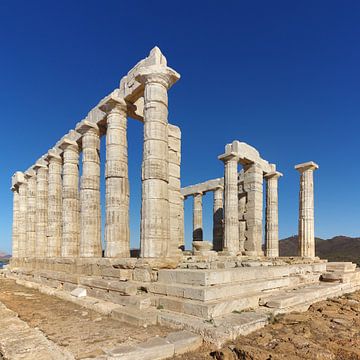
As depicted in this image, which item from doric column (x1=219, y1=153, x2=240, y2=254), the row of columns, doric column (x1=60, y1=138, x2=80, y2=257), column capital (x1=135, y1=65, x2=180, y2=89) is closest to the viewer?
the row of columns

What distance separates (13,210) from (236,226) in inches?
937

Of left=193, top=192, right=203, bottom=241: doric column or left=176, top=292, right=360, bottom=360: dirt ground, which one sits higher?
left=193, top=192, right=203, bottom=241: doric column

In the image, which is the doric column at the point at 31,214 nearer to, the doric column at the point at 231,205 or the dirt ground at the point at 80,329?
the dirt ground at the point at 80,329

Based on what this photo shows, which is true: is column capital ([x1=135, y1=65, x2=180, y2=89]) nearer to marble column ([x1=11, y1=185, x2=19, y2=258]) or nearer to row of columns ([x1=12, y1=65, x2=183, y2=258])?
row of columns ([x1=12, y1=65, x2=183, y2=258])

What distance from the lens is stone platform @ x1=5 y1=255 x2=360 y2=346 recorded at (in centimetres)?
705

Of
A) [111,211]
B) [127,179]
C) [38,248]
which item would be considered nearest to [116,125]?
[127,179]

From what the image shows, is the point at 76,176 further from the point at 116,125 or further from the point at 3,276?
the point at 3,276

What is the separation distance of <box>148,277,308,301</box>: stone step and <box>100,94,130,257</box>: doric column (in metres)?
5.26

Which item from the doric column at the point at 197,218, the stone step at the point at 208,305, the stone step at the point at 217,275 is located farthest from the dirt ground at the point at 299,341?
the doric column at the point at 197,218

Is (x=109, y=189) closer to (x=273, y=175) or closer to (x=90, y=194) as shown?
(x=90, y=194)

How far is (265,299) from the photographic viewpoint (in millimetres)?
8617

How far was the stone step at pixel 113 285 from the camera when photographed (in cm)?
970

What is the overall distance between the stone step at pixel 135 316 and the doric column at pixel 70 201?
1098 cm

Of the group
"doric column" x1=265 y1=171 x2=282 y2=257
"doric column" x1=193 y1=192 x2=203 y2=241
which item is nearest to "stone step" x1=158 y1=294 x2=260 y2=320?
"doric column" x1=265 y1=171 x2=282 y2=257
